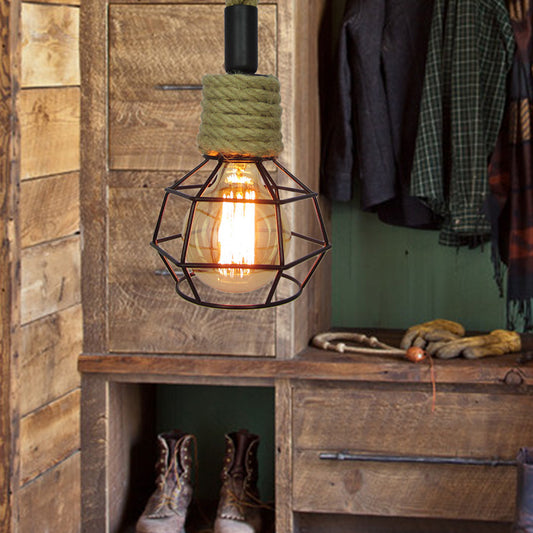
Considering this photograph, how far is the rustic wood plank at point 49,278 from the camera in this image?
1.79 m

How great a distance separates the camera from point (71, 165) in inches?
77.5

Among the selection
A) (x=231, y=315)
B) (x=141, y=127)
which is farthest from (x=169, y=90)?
(x=231, y=315)

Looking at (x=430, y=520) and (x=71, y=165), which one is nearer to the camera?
(x=71, y=165)

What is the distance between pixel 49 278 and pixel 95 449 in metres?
0.44

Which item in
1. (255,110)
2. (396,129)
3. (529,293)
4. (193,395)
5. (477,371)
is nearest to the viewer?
(255,110)

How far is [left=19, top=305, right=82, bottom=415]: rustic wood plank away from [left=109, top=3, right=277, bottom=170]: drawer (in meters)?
0.37

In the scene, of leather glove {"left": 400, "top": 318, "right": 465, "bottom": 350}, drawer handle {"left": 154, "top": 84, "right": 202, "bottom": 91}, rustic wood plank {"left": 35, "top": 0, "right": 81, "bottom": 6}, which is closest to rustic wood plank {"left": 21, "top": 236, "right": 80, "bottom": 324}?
drawer handle {"left": 154, "top": 84, "right": 202, "bottom": 91}

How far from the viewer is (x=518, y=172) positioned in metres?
2.20

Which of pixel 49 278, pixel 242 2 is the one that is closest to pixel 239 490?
pixel 49 278

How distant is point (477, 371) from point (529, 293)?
0.32 m

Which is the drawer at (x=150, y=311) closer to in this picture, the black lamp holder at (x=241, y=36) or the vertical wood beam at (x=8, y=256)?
the vertical wood beam at (x=8, y=256)

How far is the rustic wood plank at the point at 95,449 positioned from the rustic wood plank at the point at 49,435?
2 cm

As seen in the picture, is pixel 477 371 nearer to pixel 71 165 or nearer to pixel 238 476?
pixel 238 476

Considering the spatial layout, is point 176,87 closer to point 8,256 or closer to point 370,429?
point 8,256
